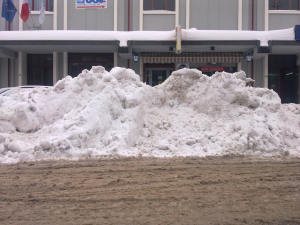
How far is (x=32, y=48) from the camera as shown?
1599cm

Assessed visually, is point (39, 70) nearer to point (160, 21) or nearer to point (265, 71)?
point (160, 21)

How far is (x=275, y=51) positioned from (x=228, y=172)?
13.8 m

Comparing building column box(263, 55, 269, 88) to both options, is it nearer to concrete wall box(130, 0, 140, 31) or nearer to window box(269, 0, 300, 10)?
window box(269, 0, 300, 10)

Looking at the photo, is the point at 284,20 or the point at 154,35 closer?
the point at 154,35

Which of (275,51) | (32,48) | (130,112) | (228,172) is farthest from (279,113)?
(32,48)

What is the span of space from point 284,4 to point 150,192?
1693 cm

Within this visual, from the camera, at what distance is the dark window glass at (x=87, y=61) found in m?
17.4

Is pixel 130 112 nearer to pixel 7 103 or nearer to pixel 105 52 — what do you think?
pixel 7 103

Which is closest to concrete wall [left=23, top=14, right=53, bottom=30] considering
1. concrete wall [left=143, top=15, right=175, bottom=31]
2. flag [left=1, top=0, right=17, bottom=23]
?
flag [left=1, top=0, right=17, bottom=23]

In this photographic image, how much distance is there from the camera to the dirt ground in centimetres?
331

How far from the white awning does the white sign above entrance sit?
397 cm


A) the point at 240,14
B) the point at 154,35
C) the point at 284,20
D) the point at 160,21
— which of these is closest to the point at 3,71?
the point at 154,35

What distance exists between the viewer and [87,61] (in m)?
17.5

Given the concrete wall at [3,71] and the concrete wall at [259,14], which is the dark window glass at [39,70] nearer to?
the concrete wall at [3,71]
